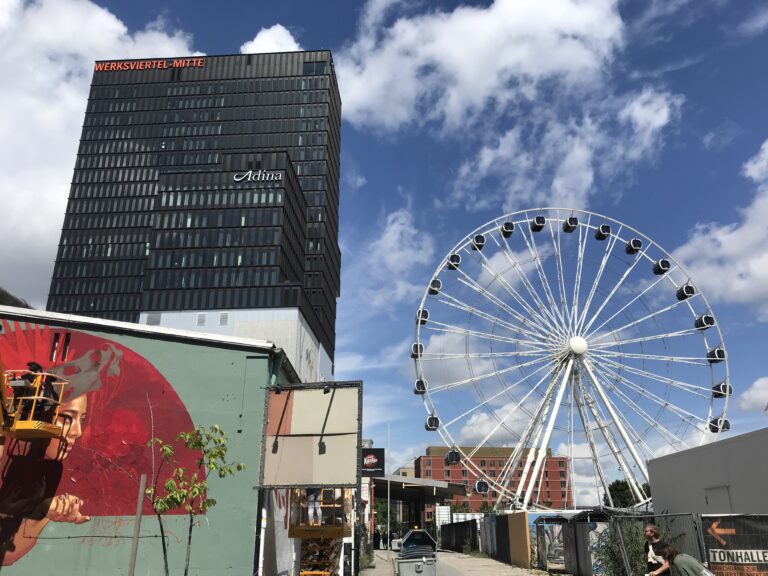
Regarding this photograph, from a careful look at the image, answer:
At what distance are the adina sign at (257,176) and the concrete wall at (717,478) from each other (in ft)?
271

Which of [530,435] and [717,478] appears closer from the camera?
[717,478]

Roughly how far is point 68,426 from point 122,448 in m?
1.64

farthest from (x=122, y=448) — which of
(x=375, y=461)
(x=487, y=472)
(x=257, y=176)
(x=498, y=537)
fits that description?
(x=487, y=472)

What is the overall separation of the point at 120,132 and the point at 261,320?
187ft

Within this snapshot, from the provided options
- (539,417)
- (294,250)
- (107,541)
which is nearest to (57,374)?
(107,541)

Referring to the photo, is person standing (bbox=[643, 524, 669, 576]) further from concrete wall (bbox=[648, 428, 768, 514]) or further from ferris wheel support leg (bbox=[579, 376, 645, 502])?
ferris wheel support leg (bbox=[579, 376, 645, 502])

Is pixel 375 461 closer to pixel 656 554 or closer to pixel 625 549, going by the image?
pixel 625 549

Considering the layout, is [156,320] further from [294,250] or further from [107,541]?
[107,541]

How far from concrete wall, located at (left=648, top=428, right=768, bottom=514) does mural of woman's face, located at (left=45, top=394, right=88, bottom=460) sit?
20.0m

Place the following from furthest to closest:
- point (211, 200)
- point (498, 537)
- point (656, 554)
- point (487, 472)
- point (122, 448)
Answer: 1. point (487, 472)
2. point (211, 200)
3. point (498, 537)
4. point (122, 448)
5. point (656, 554)

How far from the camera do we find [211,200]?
97125mm

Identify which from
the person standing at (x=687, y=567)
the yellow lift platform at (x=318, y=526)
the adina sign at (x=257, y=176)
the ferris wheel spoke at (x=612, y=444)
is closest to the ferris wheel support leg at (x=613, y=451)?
the ferris wheel spoke at (x=612, y=444)

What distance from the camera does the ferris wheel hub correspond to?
3769 cm

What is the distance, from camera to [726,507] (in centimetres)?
1956
